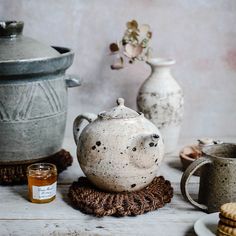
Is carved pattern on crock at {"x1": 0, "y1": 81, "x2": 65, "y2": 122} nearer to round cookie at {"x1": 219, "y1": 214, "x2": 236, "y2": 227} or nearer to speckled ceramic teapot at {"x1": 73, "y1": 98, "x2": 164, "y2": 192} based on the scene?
speckled ceramic teapot at {"x1": 73, "y1": 98, "x2": 164, "y2": 192}

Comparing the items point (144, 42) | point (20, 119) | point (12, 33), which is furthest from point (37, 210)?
point (144, 42)

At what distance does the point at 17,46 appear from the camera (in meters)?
1.03

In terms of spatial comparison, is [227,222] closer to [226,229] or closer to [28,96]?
[226,229]

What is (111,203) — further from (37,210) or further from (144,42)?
(144,42)

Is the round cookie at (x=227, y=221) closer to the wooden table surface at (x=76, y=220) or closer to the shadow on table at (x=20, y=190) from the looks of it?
the wooden table surface at (x=76, y=220)

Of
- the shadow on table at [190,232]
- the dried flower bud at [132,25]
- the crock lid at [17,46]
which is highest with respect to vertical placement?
the dried flower bud at [132,25]

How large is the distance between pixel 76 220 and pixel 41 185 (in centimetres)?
11

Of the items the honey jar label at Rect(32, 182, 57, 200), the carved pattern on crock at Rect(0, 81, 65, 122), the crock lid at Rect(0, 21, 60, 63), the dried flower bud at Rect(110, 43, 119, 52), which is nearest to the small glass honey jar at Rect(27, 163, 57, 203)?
the honey jar label at Rect(32, 182, 57, 200)

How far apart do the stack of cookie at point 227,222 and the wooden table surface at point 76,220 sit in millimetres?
71

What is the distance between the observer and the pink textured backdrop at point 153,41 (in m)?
1.36

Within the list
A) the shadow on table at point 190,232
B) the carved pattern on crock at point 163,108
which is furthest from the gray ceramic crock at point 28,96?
the shadow on table at point 190,232

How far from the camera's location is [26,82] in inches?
39.8

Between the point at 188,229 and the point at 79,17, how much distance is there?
72 cm

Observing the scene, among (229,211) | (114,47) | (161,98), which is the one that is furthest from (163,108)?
(229,211)
